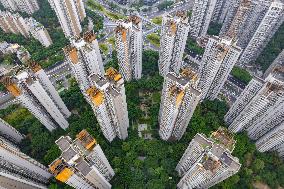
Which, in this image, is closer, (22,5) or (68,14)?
(68,14)

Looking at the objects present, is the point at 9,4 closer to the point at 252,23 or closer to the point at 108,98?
the point at 108,98

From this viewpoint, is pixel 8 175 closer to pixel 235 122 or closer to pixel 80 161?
pixel 80 161

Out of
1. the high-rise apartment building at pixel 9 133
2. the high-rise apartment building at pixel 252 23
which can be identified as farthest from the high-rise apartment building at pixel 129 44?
the high-rise apartment building at pixel 9 133

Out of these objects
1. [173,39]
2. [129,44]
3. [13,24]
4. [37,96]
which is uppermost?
[173,39]

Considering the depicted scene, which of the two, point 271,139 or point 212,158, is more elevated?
point 212,158

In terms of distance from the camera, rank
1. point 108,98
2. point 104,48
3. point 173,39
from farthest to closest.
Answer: point 104,48 < point 173,39 < point 108,98

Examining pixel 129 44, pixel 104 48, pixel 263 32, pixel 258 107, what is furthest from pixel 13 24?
pixel 258 107

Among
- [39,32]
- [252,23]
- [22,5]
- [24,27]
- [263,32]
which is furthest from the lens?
[22,5]
